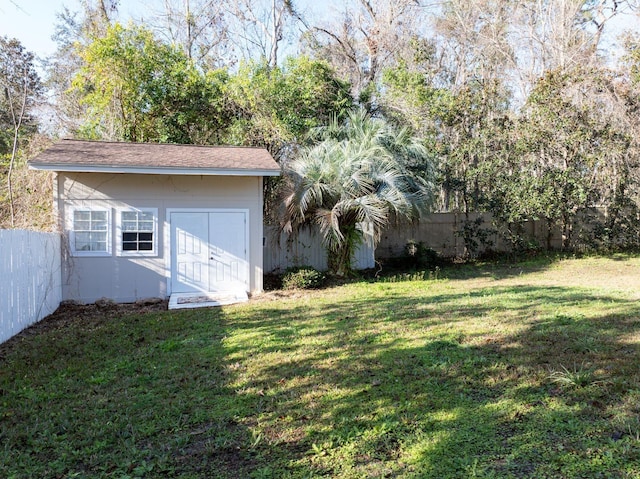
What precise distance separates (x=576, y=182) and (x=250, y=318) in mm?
11431

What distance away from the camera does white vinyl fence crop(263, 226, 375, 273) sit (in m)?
12.0

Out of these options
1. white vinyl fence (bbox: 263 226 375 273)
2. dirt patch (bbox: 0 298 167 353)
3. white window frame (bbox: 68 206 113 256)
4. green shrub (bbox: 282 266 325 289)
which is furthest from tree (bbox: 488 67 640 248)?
white window frame (bbox: 68 206 113 256)

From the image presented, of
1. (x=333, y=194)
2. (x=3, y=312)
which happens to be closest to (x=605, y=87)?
(x=333, y=194)

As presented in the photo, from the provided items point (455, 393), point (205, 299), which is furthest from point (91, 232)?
point (455, 393)

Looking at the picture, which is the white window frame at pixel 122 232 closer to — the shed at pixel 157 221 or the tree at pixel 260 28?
the shed at pixel 157 221

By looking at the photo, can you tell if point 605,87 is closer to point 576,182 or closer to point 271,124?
point 576,182

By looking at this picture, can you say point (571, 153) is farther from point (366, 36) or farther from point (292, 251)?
point (366, 36)

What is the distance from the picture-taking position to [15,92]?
14133 millimetres

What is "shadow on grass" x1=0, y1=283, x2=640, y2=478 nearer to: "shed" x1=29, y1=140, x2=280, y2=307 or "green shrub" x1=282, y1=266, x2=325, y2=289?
"shed" x1=29, y1=140, x2=280, y2=307

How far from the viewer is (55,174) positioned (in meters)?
8.95

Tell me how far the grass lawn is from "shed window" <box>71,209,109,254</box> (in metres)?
2.43

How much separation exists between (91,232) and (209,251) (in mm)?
2390

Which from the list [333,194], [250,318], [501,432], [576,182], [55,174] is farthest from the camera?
[576,182]

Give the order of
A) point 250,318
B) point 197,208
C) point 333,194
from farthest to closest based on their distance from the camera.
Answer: point 333,194 → point 197,208 → point 250,318
